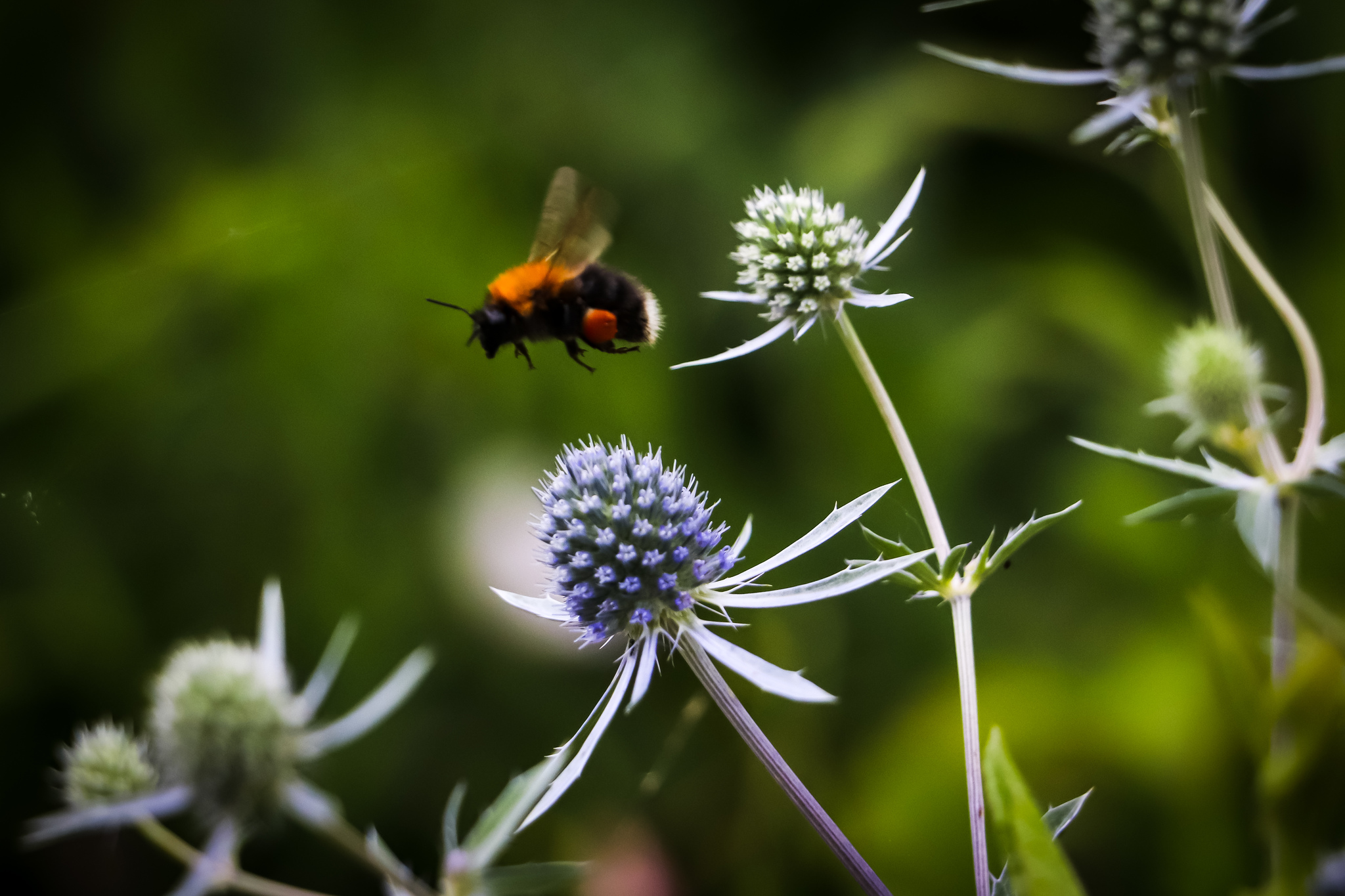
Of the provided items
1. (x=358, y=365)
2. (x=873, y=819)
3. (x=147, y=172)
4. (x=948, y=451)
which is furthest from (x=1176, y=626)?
(x=147, y=172)

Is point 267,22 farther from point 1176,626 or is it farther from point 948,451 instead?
point 1176,626

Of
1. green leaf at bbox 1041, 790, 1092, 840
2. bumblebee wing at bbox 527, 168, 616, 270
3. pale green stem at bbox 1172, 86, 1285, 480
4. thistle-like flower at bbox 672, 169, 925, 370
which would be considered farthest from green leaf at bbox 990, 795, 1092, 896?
bumblebee wing at bbox 527, 168, 616, 270

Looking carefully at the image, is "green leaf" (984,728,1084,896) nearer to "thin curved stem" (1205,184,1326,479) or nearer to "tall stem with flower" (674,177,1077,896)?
"tall stem with flower" (674,177,1077,896)

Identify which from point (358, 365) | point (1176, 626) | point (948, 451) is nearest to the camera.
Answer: point (1176, 626)

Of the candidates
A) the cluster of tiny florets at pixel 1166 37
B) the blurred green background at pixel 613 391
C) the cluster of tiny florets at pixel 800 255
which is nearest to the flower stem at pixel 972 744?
the cluster of tiny florets at pixel 800 255

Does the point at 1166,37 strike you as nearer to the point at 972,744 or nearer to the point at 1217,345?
the point at 1217,345

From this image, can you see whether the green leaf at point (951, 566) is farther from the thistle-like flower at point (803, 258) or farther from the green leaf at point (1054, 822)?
the thistle-like flower at point (803, 258)
